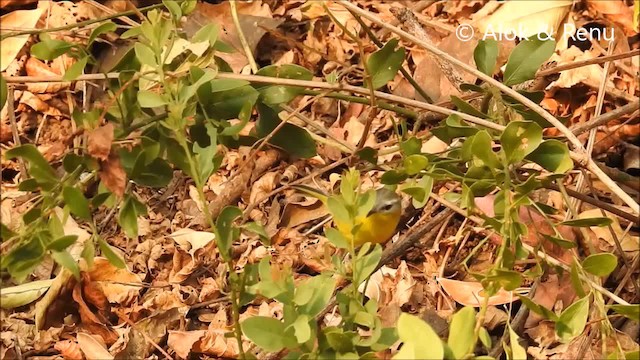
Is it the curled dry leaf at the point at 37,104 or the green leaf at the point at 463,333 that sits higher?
the green leaf at the point at 463,333

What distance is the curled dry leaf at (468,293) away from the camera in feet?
5.34

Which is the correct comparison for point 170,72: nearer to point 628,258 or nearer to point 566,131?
point 566,131

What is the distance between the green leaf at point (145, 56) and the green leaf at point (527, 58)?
58 centimetres

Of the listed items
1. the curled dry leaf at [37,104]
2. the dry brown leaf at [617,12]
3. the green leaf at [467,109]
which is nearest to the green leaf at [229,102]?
the green leaf at [467,109]

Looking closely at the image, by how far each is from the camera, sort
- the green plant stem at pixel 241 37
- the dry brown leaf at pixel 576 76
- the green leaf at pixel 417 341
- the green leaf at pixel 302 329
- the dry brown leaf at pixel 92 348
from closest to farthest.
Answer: the green leaf at pixel 417 341 < the green leaf at pixel 302 329 < the green plant stem at pixel 241 37 < the dry brown leaf at pixel 92 348 < the dry brown leaf at pixel 576 76

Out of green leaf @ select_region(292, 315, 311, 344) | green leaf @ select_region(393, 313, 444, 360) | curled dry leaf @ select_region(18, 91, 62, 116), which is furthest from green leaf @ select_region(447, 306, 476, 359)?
curled dry leaf @ select_region(18, 91, 62, 116)

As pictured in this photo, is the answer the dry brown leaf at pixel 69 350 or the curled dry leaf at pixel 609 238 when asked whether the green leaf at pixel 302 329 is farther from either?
the curled dry leaf at pixel 609 238

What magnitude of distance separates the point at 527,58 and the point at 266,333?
65 centimetres

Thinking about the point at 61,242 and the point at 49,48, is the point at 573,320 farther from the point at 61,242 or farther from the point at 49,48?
the point at 49,48

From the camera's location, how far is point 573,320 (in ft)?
3.50

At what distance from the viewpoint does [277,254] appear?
70.6 inches

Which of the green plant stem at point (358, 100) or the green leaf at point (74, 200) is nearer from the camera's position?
the green leaf at point (74, 200)

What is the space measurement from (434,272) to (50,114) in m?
1.05

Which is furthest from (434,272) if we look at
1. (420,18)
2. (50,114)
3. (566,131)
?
(50,114)
